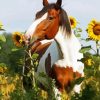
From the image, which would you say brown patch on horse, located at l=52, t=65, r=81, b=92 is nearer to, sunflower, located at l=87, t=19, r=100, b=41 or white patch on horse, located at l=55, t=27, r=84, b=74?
white patch on horse, located at l=55, t=27, r=84, b=74

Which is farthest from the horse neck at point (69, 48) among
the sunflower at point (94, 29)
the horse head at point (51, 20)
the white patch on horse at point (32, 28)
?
the sunflower at point (94, 29)

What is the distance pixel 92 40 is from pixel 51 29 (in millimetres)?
2439

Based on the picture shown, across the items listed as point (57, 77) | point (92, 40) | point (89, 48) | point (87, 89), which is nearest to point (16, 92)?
point (87, 89)

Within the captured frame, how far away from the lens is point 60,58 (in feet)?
26.4

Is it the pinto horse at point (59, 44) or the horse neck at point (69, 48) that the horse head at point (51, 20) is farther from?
the horse neck at point (69, 48)

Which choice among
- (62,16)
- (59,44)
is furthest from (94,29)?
(62,16)

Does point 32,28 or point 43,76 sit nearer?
point 43,76

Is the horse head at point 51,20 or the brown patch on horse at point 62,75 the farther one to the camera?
the horse head at point 51,20

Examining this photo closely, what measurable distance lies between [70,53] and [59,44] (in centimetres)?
29

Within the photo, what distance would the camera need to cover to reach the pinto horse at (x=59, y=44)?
781 cm

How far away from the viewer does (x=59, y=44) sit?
808 centimetres

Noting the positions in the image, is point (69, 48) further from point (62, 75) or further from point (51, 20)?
point (51, 20)

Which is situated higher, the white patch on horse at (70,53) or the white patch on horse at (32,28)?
the white patch on horse at (32,28)

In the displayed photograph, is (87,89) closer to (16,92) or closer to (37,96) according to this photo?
(37,96)
